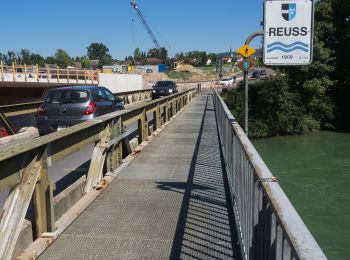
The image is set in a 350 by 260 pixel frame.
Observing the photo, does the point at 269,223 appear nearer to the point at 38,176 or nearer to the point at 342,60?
the point at 38,176

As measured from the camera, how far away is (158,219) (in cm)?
546

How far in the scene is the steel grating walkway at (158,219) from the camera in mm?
4480

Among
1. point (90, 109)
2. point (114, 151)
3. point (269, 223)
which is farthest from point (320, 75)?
point (269, 223)

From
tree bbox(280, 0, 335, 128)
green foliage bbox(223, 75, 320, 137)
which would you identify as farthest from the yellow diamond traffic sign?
green foliage bbox(223, 75, 320, 137)

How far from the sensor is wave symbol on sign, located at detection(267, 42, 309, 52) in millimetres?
6453

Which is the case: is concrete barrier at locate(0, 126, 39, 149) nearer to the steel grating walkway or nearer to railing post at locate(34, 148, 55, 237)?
the steel grating walkway

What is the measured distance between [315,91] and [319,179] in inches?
960

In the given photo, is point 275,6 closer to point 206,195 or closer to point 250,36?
point 206,195

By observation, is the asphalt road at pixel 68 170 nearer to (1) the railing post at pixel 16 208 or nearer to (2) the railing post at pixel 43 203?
(2) the railing post at pixel 43 203

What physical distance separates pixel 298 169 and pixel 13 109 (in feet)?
71.7

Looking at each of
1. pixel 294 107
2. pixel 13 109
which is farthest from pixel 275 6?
pixel 294 107

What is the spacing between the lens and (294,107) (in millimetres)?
51000

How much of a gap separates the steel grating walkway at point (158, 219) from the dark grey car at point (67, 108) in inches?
168

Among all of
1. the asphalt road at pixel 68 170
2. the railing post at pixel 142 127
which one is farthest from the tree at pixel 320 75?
the asphalt road at pixel 68 170
